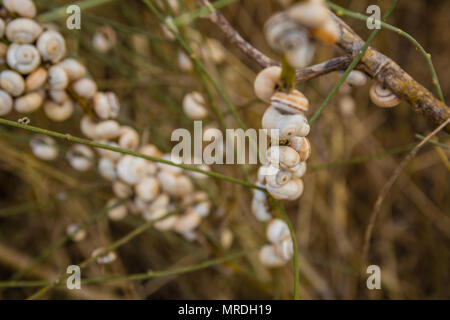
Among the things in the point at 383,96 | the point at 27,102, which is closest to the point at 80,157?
the point at 27,102

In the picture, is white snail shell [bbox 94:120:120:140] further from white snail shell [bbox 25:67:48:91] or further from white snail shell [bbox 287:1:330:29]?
white snail shell [bbox 287:1:330:29]

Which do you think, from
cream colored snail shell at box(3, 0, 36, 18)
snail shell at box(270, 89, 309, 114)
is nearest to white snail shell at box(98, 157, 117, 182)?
cream colored snail shell at box(3, 0, 36, 18)

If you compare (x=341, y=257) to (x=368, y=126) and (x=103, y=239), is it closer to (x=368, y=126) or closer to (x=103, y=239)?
(x=368, y=126)

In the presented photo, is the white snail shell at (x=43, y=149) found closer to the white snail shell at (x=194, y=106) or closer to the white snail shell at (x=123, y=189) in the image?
the white snail shell at (x=123, y=189)

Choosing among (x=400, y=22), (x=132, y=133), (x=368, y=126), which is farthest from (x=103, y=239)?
(x=400, y=22)

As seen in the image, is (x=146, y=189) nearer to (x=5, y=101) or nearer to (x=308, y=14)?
(x=5, y=101)
